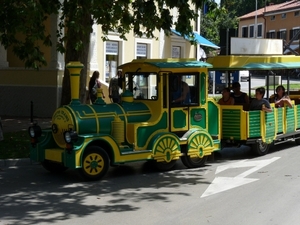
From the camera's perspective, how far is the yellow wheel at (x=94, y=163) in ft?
31.7

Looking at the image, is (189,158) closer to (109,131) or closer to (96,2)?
(109,131)

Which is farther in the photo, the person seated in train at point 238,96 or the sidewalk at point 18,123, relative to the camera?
the sidewalk at point 18,123

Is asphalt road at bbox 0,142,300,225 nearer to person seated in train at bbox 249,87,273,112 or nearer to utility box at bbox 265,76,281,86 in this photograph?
person seated in train at bbox 249,87,273,112

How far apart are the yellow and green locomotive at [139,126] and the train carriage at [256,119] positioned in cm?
67

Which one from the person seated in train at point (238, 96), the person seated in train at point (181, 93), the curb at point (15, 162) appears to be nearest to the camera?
the person seated in train at point (181, 93)

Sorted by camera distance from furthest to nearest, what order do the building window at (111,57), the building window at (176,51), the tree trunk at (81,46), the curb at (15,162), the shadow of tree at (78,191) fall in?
→ the building window at (176,51) < the building window at (111,57) < the tree trunk at (81,46) < the curb at (15,162) < the shadow of tree at (78,191)

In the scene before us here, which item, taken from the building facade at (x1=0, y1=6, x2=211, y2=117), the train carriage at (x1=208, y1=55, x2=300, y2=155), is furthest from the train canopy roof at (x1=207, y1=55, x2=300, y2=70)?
the building facade at (x1=0, y1=6, x2=211, y2=117)

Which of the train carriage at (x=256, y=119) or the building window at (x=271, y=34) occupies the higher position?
the building window at (x=271, y=34)

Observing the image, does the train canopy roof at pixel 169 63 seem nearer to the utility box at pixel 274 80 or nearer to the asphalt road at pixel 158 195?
the asphalt road at pixel 158 195

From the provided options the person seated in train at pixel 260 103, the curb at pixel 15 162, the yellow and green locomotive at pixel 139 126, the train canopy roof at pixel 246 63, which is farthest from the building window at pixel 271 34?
the curb at pixel 15 162

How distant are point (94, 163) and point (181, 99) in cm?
234

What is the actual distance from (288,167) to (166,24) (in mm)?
3987

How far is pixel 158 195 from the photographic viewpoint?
8656 mm

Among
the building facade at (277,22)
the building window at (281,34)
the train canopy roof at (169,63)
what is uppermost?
the building facade at (277,22)
